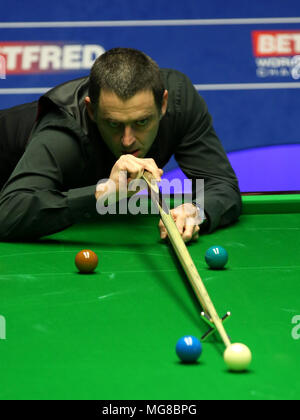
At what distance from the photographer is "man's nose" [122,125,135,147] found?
255cm

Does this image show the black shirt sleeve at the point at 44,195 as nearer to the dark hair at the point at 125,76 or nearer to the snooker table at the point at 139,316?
the snooker table at the point at 139,316

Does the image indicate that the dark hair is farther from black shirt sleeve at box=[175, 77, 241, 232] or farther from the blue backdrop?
the blue backdrop

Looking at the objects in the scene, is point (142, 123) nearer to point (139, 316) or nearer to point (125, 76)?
point (125, 76)

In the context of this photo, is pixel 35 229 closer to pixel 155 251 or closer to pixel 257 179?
pixel 155 251

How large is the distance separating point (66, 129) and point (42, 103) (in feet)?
0.81

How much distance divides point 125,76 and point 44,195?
0.52m

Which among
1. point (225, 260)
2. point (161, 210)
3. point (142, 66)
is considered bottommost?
point (225, 260)

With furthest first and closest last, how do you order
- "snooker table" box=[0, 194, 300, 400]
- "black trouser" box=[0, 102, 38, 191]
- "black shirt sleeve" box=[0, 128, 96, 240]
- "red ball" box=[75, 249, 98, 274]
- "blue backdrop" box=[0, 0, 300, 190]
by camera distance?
"blue backdrop" box=[0, 0, 300, 190] < "black trouser" box=[0, 102, 38, 191] < "black shirt sleeve" box=[0, 128, 96, 240] < "red ball" box=[75, 249, 98, 274] < "snooker table" box=[0, 194, 300, 400]

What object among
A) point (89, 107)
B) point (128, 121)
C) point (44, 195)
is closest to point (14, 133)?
point (89, 107)

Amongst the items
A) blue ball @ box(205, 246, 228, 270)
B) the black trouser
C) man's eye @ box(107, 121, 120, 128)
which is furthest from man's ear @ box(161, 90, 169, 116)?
blue ball @ box(205, 246, 228, 270)

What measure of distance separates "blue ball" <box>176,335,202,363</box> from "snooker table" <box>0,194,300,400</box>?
0.02 m

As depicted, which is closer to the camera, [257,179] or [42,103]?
[42,103]

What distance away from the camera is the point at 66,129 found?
2691mm

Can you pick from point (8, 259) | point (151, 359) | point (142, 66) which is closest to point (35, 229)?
point (8, 259)
